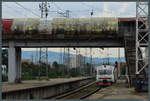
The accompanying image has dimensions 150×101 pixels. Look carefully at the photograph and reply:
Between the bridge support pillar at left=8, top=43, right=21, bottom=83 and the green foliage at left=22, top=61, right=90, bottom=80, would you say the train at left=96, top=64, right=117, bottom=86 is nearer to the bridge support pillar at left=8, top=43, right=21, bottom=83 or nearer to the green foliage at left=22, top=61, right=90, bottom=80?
the bridge support pillar at left=8, top=43, right=21, bottom=83

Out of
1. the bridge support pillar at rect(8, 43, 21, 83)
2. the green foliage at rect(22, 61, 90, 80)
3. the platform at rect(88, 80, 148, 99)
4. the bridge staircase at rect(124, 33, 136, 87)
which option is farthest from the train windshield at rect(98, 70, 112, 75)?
the green foliage at rect(22, 61, 90, 80)

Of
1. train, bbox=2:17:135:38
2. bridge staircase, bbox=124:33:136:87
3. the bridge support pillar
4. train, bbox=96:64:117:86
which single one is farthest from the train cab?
the bridge support pillar

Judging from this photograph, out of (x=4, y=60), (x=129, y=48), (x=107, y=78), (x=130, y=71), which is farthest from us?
(x=4, y=60)

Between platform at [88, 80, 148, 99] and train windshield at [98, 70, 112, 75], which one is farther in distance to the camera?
train windshield at [98, 70, 112, 75]

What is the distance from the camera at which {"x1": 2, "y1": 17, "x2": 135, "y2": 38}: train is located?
29875 millimetres

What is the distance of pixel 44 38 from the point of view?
98.2 ft

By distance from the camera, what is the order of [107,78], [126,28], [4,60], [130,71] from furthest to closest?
[4,60] < [107,78] < [126,28] < [130,71]

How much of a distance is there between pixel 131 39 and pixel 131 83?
5.05m

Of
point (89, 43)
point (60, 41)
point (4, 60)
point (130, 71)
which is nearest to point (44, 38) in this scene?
point (60, 41)

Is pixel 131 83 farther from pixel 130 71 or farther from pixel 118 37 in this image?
pixel 118 37

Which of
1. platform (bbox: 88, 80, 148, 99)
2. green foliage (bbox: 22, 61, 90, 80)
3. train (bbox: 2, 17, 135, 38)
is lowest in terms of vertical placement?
green foliage (bbox: 22, 61, 90, 80)

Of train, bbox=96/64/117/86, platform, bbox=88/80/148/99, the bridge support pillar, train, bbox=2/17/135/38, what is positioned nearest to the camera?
platform, bbox=88/80/148/99

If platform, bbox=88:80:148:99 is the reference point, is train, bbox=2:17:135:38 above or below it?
above

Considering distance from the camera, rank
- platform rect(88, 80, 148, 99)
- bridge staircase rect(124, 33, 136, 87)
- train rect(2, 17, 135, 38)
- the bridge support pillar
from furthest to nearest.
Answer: the bridge support pillar < train rect(2, 17, 135, 38) < bridge staircase rect(124, 33, 136, 87) < platform rect(88, 80, 148, 99)
